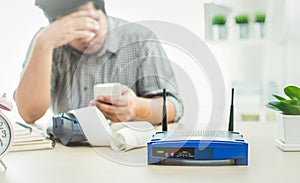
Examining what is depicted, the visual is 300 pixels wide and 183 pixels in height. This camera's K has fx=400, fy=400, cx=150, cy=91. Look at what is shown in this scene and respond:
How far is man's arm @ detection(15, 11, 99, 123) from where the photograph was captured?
67.4 inches

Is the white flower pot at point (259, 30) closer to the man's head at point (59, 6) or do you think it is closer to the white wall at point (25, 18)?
the white wall at point (25, 18)

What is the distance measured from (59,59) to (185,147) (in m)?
1.36

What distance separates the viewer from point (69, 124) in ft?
3.28

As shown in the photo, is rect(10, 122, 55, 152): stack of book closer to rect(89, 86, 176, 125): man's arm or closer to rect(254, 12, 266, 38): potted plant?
rect(89, 86, 176, 125): man's arm

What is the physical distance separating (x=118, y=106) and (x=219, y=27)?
1407 millimetres

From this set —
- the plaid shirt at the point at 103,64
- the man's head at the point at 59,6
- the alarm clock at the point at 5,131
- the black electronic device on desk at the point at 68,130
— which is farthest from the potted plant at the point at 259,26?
the alarm clock at the point at 5,131

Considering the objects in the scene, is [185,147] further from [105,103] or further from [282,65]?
[282,65]

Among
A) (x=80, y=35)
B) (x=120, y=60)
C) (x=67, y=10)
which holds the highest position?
(x=67, y=10)

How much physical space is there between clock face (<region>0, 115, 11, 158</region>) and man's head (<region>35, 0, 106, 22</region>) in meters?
1.38

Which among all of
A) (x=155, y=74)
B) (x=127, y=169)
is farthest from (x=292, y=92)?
(x=155, y=74)

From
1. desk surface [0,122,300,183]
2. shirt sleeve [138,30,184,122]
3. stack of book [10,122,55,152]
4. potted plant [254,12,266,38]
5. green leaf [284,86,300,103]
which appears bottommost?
desk surface [0,122,300,183]

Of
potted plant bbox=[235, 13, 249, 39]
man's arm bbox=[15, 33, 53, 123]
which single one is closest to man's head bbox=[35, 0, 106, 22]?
man's arm bbox=[15, 33, 53, 123]

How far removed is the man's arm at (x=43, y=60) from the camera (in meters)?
1.71

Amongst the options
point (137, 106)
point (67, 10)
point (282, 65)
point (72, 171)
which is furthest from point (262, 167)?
point (282, 65)
